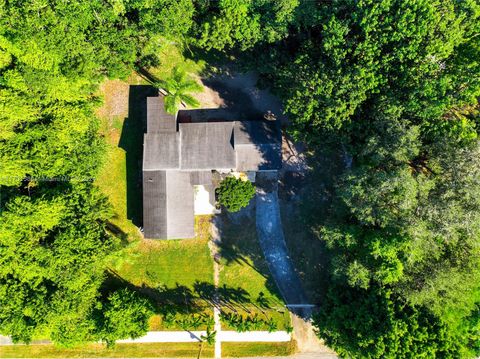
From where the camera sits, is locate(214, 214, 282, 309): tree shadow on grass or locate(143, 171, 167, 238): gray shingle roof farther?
locate(214, 214, 282, 309): tree shadow on grass

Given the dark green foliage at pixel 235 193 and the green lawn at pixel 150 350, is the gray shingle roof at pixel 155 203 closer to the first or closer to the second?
the dark green foliage at pixel 235 193

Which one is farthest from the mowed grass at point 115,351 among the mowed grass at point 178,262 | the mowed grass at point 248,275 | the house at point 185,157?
the house at point 185,157

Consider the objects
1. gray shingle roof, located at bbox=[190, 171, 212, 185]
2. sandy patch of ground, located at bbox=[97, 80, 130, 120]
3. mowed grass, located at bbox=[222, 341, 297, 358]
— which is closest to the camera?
gray shingle roof, located at bbox=[190, 171, 212, 185]

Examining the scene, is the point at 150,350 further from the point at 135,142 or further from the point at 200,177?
the point at 135,142

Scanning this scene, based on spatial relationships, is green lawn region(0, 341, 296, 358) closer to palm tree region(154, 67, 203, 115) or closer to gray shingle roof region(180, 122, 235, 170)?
gray shingle roof region(180, 122, 235, 170)

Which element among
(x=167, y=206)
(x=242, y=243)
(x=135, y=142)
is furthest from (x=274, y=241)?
(x=135, y=142)

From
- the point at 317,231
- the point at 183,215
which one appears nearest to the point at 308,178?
the point at 317,231

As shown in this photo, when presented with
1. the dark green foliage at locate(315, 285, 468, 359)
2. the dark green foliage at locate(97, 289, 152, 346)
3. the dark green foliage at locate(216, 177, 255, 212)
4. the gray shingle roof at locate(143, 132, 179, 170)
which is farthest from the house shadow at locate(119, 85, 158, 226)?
the dark green foliage at locate(315, 285, 468, 359)
